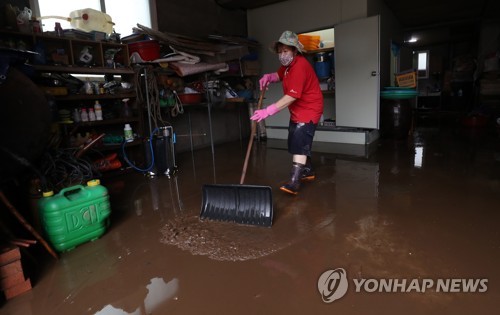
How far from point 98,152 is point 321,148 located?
11.0 ft

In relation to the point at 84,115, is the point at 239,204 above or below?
below

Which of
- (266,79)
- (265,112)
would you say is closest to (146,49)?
(266,79)

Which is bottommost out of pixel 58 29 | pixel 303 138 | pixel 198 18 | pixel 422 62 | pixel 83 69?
pixel 303 138

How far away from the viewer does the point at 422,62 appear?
12.7m

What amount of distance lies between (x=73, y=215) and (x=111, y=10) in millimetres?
3426

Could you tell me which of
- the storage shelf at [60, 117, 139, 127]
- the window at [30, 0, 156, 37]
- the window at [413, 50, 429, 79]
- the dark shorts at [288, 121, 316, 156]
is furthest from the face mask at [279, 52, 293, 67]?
Answer: the window at [413, 50, 429, 79]

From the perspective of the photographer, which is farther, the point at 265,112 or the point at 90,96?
the point at 90,96

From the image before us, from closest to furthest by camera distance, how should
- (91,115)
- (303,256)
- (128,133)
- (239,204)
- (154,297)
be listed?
1. (154,297)
2. (303,256)
3. (239,204)
4. (91,115)
5. (128,133)

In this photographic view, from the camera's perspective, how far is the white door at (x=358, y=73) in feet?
16.6

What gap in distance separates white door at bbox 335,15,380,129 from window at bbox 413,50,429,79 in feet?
29.4

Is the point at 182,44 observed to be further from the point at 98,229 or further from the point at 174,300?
the point at 174,300

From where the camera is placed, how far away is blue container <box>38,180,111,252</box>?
6.71 feet

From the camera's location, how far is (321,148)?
5.26 meters

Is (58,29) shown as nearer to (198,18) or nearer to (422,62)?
(198,18)
